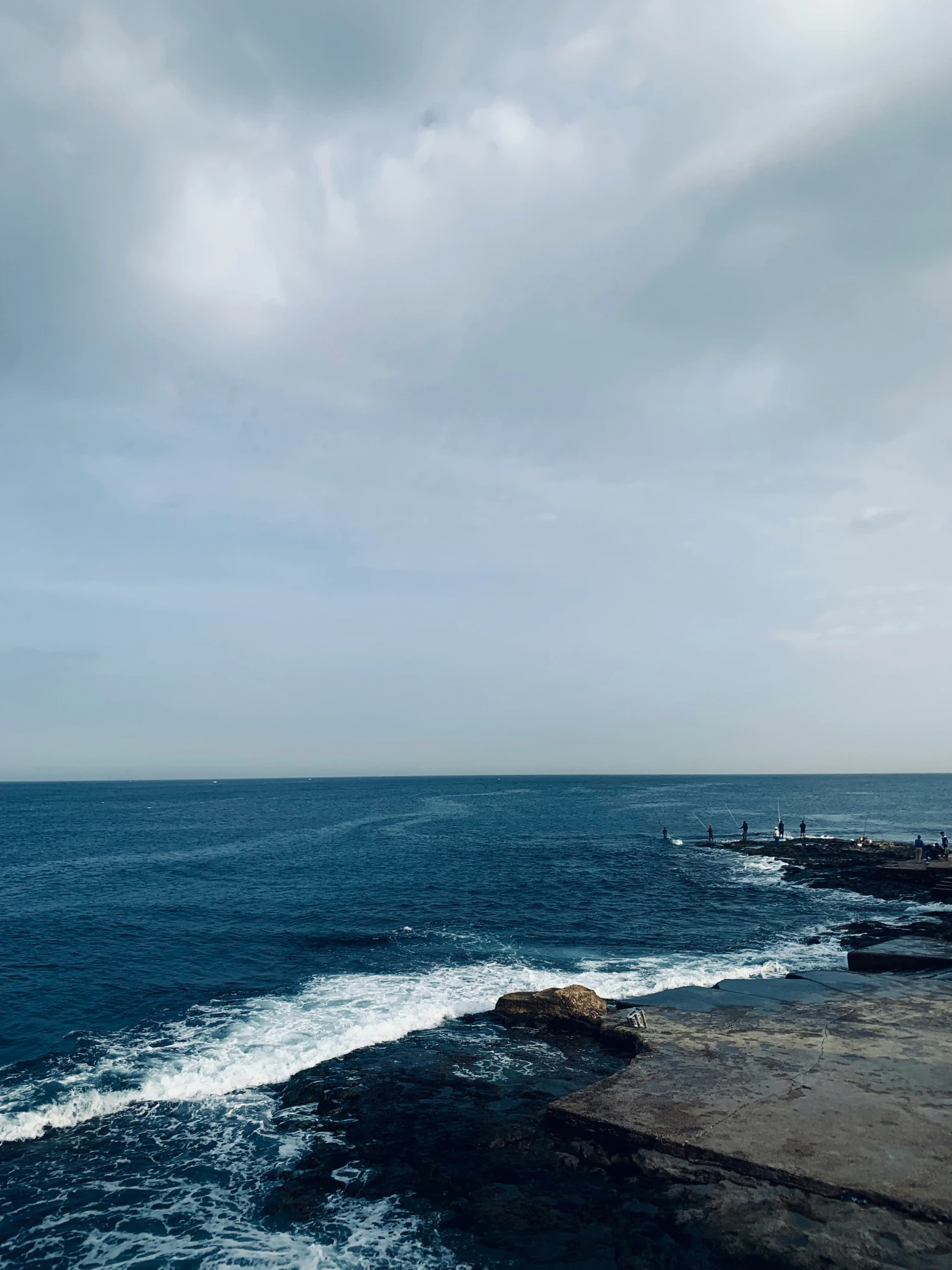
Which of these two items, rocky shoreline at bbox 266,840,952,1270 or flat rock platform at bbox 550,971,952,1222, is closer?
rocky shoreline at bbox 266,840,952,1270

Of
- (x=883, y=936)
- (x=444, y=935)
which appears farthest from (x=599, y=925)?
(x=883, y=936)

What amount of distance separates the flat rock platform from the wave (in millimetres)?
6632

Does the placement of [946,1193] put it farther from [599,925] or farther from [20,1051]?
[599,925]

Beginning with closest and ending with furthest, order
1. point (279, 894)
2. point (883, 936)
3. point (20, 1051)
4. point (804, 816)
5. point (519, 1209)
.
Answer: point (519, 1209), point (20, 1051), point (883, 936), point (279, 894), point (804, 816)

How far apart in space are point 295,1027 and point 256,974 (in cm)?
765

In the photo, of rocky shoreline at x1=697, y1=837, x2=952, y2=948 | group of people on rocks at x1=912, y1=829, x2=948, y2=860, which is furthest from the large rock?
group of people on rocks at x1=912, y1=829, x2=948, y2=860

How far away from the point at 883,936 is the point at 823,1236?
29141 millimetres

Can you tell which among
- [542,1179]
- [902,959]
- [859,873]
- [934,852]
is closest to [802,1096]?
[542,1179]

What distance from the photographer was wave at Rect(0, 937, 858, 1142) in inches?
A: 792

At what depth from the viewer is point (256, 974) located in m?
31.6

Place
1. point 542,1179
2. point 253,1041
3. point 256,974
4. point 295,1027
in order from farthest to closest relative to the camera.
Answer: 1. point 256,974
2. point 295,1027
3. point 253,1041
4. point 542,1179

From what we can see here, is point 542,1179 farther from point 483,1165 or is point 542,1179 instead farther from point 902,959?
point 902,959

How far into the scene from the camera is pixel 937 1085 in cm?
1719

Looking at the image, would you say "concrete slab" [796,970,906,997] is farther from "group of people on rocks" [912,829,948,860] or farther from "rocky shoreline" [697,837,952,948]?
"group of people on rocks" [912,829,948,860]
